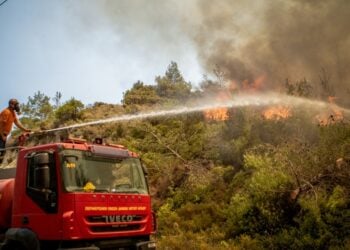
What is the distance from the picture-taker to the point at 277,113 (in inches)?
731

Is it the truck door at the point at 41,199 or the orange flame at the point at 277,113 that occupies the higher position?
the orange flame at the point at 277,113

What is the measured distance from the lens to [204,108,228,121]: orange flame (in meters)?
21.6

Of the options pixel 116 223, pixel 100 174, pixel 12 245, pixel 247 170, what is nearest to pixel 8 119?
pixel 12 245

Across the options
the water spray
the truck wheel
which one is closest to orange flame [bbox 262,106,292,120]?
the water spray

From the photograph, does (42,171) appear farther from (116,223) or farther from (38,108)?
(38,108)

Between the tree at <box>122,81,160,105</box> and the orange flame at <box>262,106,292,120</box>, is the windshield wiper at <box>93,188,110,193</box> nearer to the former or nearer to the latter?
the orange flame at <box>262,106,292,120</box>

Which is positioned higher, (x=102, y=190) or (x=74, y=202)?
(x=102, y=190)

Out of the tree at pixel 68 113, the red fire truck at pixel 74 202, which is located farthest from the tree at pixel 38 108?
the red fire truck at pixel 74 202

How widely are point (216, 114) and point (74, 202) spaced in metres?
16.4

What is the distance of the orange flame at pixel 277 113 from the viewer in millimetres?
17953

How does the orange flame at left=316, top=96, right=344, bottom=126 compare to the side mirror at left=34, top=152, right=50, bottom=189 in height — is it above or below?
above

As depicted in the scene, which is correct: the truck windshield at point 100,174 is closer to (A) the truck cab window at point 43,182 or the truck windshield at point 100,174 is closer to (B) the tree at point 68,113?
(A) the truck cab window at point 43,182

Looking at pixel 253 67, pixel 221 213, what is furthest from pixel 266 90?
pixel 221 213

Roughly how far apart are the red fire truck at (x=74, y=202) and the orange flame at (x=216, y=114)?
533 inches
